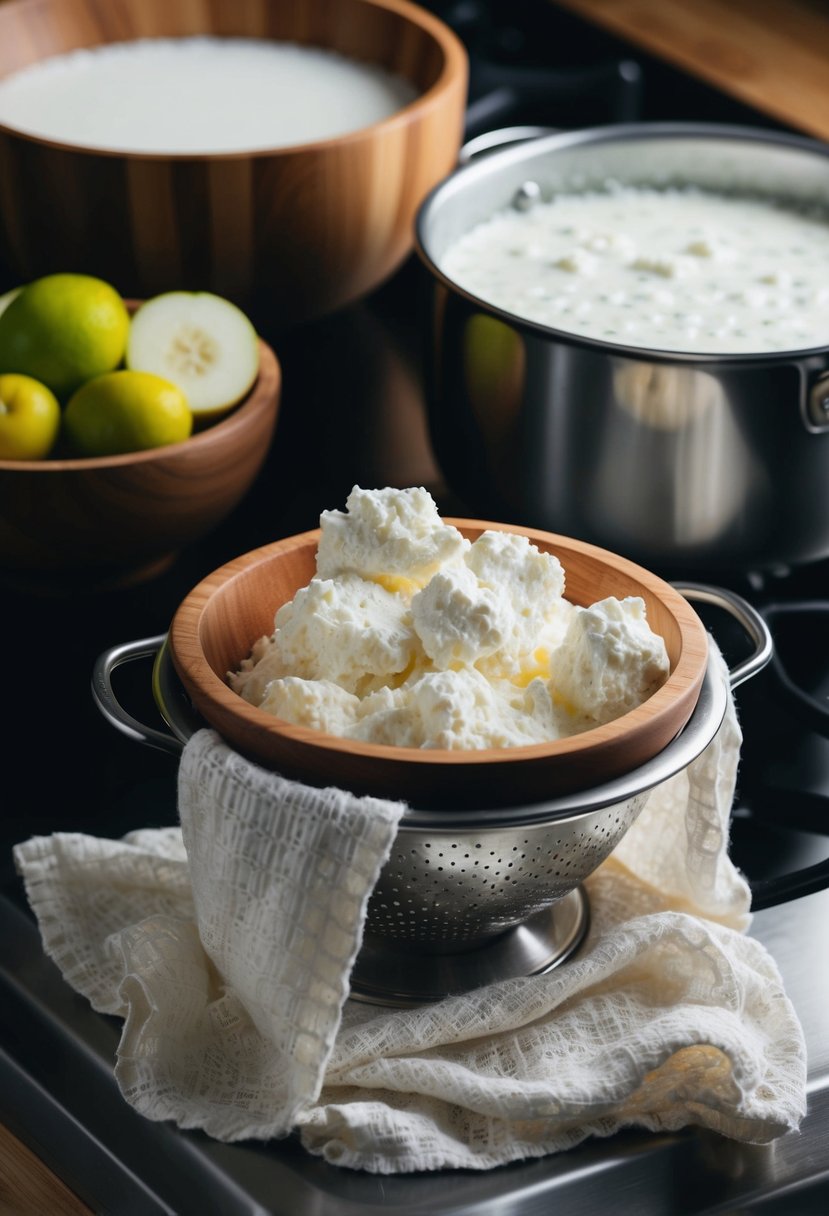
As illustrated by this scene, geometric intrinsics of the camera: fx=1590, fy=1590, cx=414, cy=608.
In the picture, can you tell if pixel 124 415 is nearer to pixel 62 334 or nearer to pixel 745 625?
pixel 62 334

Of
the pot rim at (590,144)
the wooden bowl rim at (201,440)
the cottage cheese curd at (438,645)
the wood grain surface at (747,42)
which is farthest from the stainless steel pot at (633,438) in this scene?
the wood grain surface at (747,42)

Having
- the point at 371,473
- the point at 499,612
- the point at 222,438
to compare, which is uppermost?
the point at 499,612

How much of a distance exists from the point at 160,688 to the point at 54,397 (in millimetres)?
328

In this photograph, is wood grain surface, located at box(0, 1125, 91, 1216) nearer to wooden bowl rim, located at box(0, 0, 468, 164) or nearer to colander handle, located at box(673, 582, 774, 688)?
colander handle, located at box(673, 582, 774, 688)

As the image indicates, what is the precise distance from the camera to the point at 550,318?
37.8 inches

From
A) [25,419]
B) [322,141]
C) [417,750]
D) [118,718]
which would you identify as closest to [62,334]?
[25,419]

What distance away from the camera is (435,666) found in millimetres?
625

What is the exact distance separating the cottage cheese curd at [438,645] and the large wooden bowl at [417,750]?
0.02 meters

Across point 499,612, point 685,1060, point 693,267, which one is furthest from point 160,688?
point 693,267

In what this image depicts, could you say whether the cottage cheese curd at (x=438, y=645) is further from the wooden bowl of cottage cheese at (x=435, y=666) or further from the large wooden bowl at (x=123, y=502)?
the large wooden bowl at (x=123, y=502)

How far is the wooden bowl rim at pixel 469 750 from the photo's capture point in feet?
1.87

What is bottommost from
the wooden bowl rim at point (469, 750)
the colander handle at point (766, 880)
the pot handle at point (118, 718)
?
the colander handle at point (766, 880)

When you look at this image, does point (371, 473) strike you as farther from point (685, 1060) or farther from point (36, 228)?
point (685, 1060)

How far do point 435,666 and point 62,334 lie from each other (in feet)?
1.33
